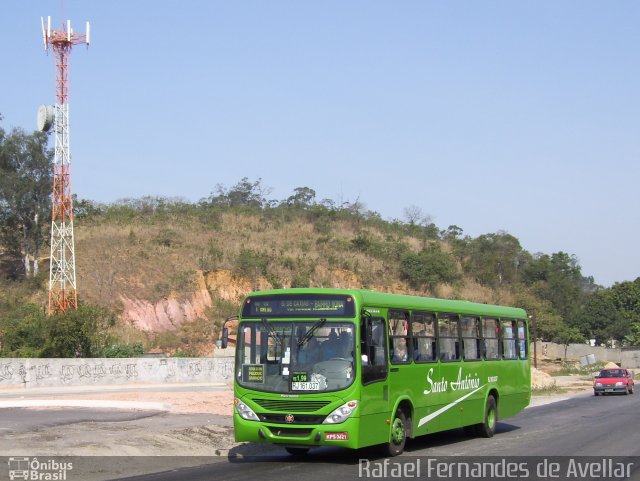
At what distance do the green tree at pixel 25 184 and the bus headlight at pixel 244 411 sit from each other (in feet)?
171

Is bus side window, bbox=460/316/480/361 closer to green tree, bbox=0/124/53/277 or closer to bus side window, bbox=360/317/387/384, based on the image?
bus side window, bbox=360/317/387/384

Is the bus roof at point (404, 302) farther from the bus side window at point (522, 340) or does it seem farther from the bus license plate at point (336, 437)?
the bus license plate at point (336, 437)

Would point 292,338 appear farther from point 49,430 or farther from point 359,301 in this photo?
point 49,430

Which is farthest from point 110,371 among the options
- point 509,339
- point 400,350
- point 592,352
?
point 592,352

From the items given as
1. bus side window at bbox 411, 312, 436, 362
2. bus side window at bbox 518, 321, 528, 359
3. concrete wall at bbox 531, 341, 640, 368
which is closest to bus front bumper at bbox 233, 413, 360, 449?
bus side window at bbox 411, 312, 436, 362

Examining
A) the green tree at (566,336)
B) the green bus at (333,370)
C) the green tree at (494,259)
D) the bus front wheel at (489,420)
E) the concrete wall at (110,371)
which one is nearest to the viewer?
the green bus at (333,370)

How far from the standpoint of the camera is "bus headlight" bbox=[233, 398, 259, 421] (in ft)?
45.7

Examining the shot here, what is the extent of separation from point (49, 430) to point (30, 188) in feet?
158

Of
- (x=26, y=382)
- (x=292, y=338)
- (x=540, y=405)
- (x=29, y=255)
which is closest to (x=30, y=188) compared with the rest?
(x=29, y=255)

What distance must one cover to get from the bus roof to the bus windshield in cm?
57

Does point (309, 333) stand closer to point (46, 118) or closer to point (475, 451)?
point (475, 451)

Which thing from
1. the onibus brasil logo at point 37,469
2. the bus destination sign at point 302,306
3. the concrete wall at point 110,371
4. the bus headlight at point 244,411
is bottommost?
the concrete wall at point 110,371

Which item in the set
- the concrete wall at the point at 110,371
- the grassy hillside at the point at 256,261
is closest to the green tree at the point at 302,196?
the grassy hillside at the point at 256,261

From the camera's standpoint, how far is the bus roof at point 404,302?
46.7 feet
